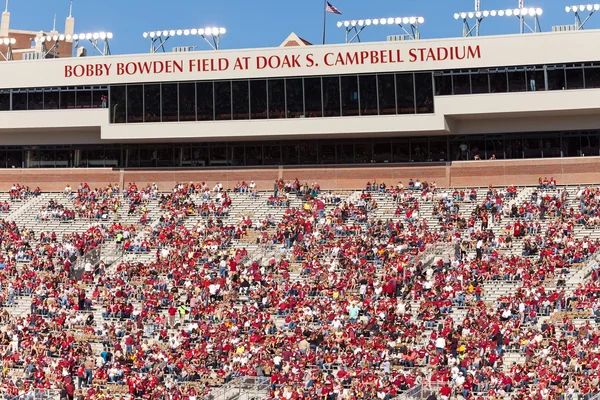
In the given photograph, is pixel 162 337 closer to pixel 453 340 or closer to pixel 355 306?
pixel 355 306

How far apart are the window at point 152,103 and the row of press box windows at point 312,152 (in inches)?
80.0

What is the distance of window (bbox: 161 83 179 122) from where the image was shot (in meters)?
50.4

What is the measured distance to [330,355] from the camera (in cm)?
3300

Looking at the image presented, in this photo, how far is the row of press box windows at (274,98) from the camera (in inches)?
1884

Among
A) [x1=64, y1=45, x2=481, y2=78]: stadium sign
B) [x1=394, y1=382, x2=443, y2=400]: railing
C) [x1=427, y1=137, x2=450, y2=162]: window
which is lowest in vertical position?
[x1=394, y1=382, x2=443, y2=400]: railing

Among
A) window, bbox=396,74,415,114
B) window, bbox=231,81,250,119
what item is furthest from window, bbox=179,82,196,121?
window, bbox=396,74,415,114

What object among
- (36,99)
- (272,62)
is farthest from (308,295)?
(36,99)

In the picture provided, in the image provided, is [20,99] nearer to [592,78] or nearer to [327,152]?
[327,152]

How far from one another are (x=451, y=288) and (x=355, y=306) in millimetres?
3262

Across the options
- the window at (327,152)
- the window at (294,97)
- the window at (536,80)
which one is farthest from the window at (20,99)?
the window at (536,80)

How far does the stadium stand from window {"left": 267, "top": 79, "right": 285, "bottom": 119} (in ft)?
0.32

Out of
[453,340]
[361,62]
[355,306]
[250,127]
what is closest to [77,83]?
[250,127]

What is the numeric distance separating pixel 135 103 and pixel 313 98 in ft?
27.5

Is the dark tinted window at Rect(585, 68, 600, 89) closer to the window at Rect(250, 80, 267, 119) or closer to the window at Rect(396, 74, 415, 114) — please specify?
the window at Rect(396, 74, 415, 114)
